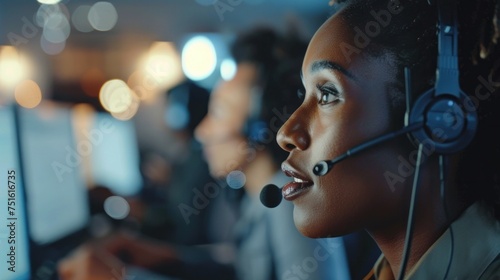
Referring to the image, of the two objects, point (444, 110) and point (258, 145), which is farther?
point (258, 145)

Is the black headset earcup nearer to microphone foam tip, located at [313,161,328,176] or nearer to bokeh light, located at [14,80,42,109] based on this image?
microphone foam tip, located at [313,161,328,176]

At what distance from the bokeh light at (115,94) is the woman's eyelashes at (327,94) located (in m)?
0.30

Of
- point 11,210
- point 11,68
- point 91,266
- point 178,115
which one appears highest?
point 11,68

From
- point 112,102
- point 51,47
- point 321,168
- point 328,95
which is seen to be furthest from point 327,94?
point 51,47

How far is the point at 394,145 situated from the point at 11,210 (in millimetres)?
612

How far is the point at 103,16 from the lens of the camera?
905mm

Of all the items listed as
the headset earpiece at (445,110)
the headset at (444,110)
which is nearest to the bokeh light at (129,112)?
the headset at (444,110)

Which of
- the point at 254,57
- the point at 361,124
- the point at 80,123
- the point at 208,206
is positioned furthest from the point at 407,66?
the point at 80,123

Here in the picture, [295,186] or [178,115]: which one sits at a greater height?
[178,115]

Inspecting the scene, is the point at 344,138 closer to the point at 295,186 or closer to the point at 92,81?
the point at 295,186

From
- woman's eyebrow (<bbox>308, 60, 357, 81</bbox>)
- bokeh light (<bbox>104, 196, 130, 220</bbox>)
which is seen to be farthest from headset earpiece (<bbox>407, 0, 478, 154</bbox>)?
bokeh light (<bbox>104, 196, 130, 220</bbox>)

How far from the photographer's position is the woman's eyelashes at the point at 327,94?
2.78 ft

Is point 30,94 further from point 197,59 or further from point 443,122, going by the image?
point 443,122

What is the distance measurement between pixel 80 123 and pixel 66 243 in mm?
191
